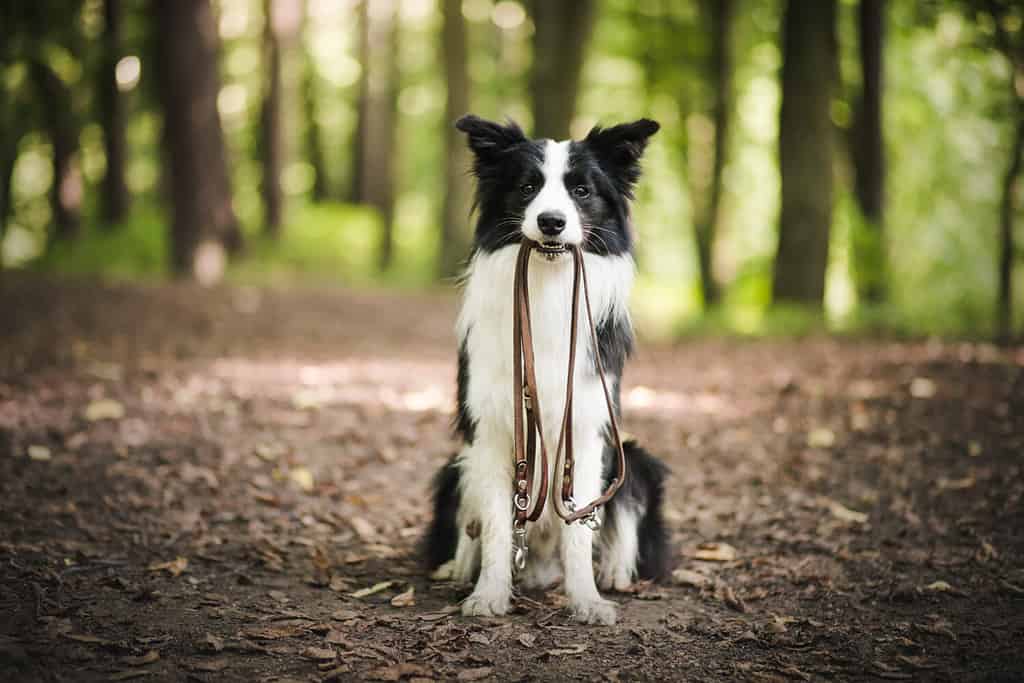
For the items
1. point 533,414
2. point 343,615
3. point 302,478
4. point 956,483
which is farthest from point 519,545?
point 956,483

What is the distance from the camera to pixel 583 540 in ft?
12.5

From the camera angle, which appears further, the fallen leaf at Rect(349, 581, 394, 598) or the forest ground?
the fallen leaf at Rect(349, 581, 394, 598)

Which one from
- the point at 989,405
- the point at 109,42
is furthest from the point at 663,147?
the point at 989,405

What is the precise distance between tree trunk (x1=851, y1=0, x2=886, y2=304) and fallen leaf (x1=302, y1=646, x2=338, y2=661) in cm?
1169

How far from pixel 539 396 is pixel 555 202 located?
0.84 meters

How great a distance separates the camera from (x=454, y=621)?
367 centimetres

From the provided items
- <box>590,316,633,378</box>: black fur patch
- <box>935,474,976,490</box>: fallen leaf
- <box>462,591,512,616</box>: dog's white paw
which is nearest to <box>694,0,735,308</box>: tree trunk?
<box>935,474,976,490</box>: fallen leaf

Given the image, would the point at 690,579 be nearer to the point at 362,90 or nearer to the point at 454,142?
the point at 454,142

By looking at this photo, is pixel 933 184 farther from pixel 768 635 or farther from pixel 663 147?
pixel 768 635

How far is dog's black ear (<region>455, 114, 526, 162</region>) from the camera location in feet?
12.4

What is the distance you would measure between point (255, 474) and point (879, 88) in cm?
1254

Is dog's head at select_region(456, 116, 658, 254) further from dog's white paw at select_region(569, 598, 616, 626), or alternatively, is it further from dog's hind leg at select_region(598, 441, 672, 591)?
dog's white paw at select_region(569, 598, 616, 626)

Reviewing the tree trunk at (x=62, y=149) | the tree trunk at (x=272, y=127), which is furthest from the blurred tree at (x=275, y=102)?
the tree trunk at (x=62, y=149)

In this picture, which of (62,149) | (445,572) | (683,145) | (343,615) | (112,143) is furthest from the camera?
(62,149)
